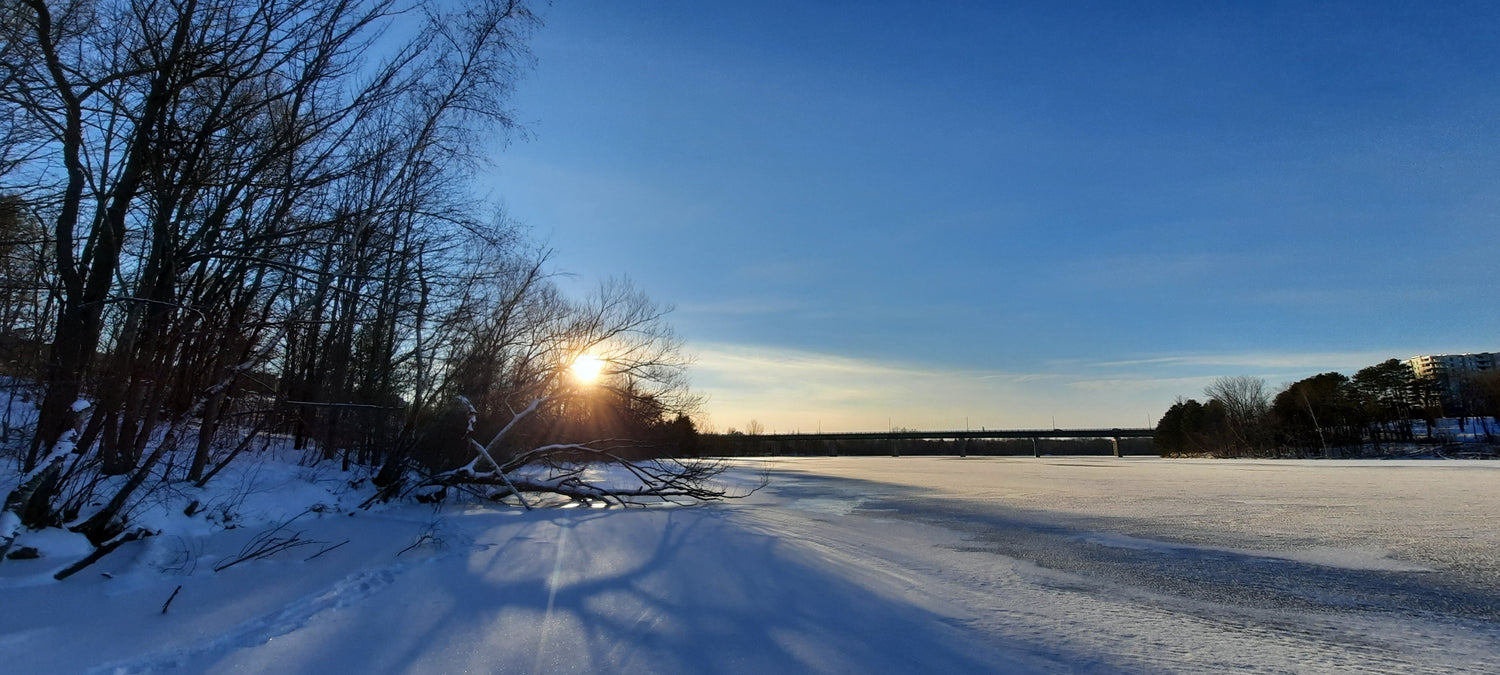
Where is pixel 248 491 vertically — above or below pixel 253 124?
below

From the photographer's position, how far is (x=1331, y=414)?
59.2 meters

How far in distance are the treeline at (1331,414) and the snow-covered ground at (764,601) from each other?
6167 cm

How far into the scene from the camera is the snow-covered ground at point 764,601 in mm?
3830

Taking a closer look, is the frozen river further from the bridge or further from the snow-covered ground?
the bridge

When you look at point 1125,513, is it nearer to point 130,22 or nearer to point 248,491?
point 248,491

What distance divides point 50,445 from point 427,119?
553 centimetres

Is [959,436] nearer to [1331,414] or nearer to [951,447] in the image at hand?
[951,447]

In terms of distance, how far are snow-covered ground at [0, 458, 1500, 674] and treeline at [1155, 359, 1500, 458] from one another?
2428 inches

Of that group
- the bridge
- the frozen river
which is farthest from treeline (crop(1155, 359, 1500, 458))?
the frozen river

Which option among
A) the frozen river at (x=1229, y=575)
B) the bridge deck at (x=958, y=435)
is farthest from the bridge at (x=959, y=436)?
the frozen river at (x=1229, y=575)

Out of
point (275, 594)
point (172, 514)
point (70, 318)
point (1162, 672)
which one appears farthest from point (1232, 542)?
point (70, 318)

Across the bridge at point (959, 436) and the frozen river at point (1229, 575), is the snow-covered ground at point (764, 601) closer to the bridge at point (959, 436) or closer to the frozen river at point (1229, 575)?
the frozen river at point (1229, 575)

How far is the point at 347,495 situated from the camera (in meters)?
10.4

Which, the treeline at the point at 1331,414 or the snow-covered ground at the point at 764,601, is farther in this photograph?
the treeline at the point at 1331,414
